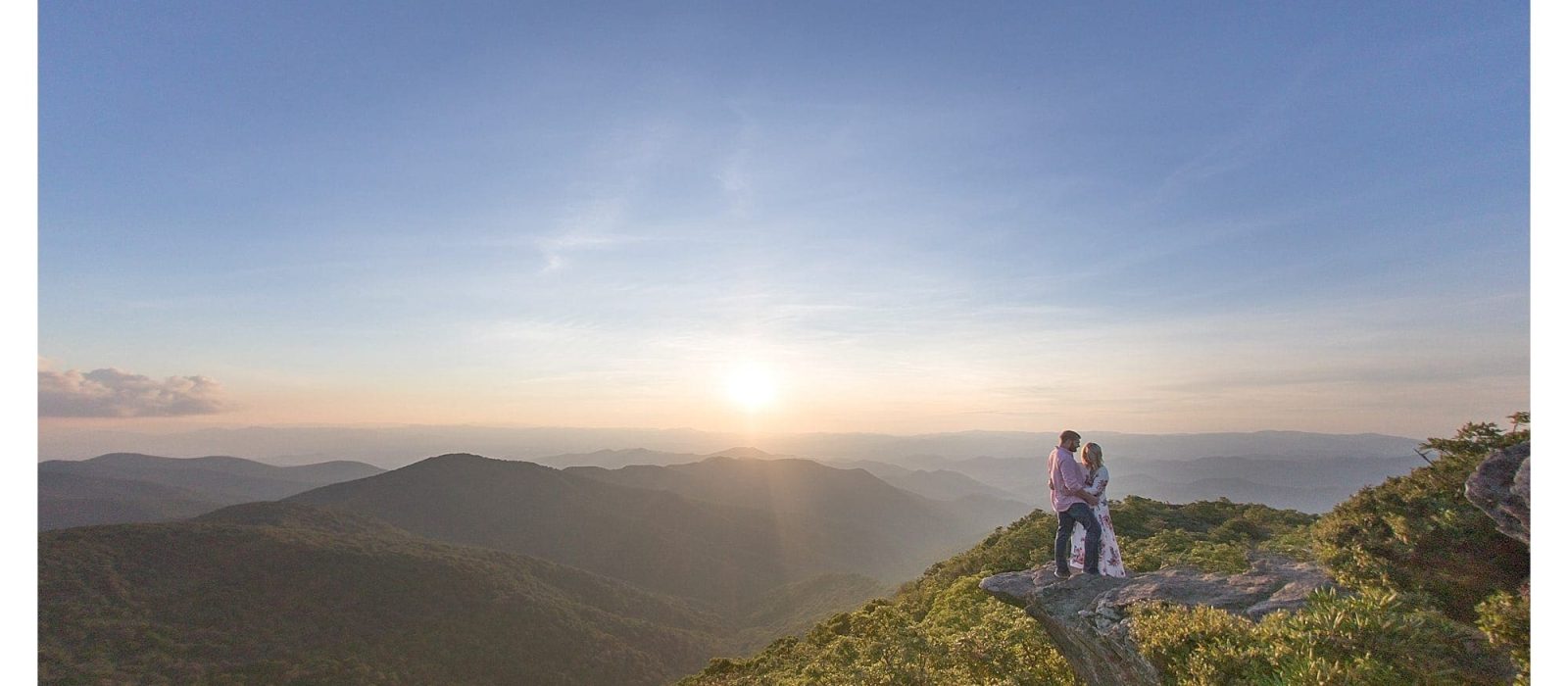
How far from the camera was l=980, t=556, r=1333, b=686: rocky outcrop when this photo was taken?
806 centimetres

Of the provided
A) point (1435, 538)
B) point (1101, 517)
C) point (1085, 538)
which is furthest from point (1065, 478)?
point (1435, 538)

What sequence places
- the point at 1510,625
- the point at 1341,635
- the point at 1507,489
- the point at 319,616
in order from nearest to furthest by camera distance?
the point at 1510,625 → the point at 1507,489 → the point at 1341,635 → the point at 319,616

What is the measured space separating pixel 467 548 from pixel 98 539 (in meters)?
60.1

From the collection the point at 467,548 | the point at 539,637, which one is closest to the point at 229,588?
the point at 467,548

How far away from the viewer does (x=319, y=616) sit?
9500cm

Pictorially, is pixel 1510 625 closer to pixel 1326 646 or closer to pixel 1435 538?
pixel 1326 646

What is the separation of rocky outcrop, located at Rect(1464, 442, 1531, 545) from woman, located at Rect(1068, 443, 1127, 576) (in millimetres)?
5807

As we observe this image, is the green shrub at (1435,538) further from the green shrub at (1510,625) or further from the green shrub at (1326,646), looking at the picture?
the green shrub at (1510,625)

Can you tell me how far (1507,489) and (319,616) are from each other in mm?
129967

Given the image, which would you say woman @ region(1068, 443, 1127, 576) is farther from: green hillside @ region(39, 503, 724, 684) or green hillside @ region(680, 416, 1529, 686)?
green hillside @ region(39, 503, 724, 684)

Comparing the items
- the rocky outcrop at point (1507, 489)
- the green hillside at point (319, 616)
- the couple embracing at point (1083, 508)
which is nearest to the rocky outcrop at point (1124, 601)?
the couple embracing at point (1083, 508)

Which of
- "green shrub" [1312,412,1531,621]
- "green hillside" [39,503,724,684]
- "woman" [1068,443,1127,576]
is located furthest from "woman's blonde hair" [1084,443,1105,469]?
"green hillside" [39,503,724,684]

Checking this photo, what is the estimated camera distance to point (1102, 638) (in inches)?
343

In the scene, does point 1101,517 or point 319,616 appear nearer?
point 1101,517
